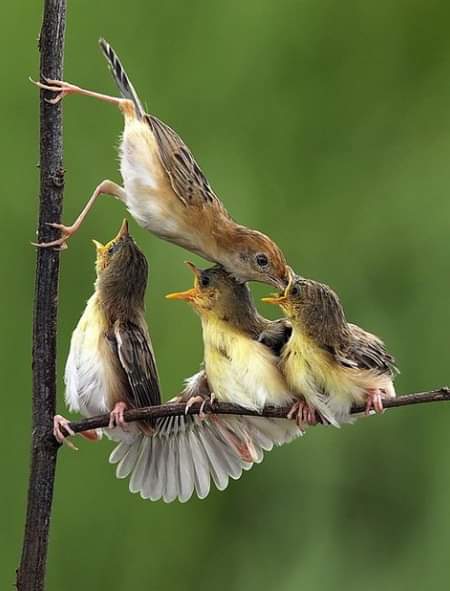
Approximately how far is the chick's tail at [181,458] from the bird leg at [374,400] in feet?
0.76

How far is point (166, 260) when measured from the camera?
2404mm

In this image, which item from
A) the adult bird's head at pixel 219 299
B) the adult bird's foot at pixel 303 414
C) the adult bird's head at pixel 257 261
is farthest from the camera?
the adult bird's head at pixel 257 261

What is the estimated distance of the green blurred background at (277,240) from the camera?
7.78 feet

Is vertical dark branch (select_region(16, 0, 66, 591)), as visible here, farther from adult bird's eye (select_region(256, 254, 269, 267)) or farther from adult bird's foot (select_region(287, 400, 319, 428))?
adult bird's eye (select_region(256, 254, 269, 267))

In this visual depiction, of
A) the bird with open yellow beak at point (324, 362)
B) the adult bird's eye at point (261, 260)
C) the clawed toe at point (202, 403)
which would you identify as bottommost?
the clawed toe at point (202, 403)

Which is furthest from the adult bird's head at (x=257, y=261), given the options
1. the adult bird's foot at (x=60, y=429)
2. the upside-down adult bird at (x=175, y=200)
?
the adult bird's foot at (x=60, y=429)

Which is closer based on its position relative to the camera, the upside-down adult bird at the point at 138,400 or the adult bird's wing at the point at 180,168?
the upside-down adult bird at the point at 138,400

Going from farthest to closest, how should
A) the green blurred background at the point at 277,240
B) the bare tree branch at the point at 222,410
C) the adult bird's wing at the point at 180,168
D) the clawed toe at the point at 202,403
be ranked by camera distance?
the green blurred background at the point at 277,240 → the adult bird's wing at the point at 180,168 → the clawed toe at the point at 202,403 → the bare tree branch at the point at 222,410

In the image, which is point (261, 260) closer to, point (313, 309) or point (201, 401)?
point (313, 309)

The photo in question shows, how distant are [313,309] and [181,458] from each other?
13.6 inches

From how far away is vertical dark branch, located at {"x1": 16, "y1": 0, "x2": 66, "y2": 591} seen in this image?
Answer: 1422mm

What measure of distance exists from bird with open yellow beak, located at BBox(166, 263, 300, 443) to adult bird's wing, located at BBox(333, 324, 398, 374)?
97 millimetres

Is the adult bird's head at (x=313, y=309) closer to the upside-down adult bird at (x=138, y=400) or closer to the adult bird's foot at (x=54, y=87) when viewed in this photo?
the upside-down adult bird at (x=138, y=400)

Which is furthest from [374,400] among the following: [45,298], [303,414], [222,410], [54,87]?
[54,87]
